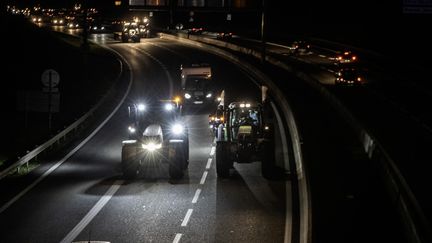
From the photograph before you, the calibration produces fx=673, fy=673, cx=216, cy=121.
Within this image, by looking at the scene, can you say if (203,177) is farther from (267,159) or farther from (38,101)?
(38,101)

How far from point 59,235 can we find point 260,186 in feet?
28.3

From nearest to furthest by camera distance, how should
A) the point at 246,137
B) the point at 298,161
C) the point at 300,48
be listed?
the point at 246,137, the point at 298,161, the point at 300,48

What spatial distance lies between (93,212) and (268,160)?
7.52m

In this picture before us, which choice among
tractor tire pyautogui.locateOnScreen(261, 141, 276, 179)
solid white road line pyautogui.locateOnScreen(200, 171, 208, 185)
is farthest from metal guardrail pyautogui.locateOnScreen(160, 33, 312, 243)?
solid white road line pyautogui.locateOnScreen(200, 171, 208, 185)

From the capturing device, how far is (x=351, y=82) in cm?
4991

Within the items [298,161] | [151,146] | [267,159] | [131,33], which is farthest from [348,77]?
[131,33]

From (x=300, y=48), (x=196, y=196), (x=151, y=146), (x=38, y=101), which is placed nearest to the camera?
(x=196, y=196)

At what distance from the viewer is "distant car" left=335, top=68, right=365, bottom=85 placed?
164 ft

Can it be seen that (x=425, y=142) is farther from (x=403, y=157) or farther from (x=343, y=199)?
(x=343, y=199)

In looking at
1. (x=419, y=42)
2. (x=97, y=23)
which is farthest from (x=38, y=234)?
(x=97, y=23)

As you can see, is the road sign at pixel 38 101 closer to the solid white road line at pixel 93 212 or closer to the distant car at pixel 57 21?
the solid white road line at pixel 93 212

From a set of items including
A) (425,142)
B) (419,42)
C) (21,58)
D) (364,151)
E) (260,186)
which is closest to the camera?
(260,186)

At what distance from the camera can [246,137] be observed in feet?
83.1

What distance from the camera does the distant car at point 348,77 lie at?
1964 inches
